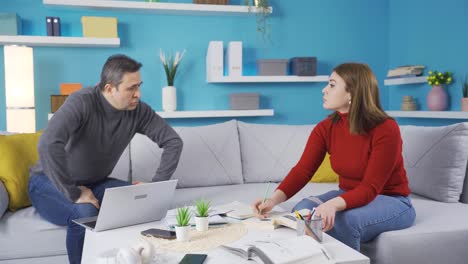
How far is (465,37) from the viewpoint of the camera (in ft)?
10.6

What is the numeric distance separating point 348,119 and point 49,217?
4.84 feet

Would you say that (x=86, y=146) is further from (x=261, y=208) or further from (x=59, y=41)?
(x=59, y=41)

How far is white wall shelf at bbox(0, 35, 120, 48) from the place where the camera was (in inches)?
125

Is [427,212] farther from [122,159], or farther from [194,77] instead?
[194,77]

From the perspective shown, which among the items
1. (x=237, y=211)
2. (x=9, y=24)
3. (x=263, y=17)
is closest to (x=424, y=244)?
(x=237, y=211)

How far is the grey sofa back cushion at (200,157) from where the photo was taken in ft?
9.43

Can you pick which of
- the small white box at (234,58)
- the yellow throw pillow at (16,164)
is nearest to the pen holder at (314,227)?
the yellow throw pillow at (16,164)

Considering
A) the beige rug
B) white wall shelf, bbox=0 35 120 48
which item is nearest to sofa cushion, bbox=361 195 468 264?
the beige rug

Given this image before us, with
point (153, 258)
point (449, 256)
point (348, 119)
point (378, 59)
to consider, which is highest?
point (378, 59)

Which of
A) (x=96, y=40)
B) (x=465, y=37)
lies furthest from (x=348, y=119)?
(x=96, y=40)

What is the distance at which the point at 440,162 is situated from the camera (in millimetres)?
2488

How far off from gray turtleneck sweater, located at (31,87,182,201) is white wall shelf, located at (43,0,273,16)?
1249 millimetres

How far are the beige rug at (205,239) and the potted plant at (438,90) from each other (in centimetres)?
219

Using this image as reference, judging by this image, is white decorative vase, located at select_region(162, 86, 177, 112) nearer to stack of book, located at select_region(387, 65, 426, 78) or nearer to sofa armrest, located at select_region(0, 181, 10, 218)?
sofa armrest, located at select_region(0, 181, 10, 218)
